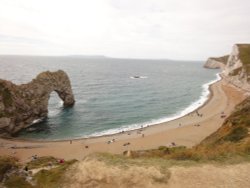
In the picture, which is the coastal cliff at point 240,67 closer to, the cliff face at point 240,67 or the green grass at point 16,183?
the cliff face at point 240,67

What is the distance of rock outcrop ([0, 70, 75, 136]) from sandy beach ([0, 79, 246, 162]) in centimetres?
511

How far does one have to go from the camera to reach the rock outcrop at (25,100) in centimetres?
5103

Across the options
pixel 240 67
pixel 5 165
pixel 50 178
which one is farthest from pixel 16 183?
pixel 240 67

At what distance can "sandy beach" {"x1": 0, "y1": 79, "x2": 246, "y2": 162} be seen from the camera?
1723 inches

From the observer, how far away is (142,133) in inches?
2104

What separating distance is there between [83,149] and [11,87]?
22964 millimetres

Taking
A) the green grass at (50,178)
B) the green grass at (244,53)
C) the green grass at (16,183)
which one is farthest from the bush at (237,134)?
the green grass at (244,53)

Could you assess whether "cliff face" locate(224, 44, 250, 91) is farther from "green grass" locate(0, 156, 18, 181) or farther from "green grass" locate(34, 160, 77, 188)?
"green grass" locate(0, 156, 18, 181)

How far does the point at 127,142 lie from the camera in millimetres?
48219

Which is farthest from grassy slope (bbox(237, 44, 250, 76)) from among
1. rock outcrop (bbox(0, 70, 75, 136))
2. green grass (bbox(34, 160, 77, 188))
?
green grass (bbox(34, 160, 77, 188))

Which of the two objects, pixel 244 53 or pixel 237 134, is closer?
pixel 237 134

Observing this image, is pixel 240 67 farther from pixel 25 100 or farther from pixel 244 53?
pixel 25 100

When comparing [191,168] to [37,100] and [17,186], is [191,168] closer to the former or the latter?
[17,186]

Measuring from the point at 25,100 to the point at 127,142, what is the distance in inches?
1047
